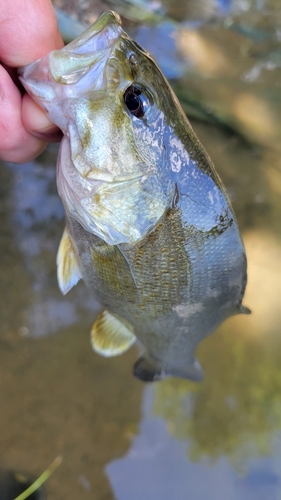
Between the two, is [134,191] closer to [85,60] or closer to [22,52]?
[85,60]

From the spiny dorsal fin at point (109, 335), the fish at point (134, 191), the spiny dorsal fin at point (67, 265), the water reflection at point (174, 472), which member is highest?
the fish at point (134, 191)

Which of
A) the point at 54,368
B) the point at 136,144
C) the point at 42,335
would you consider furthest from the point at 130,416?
the point at 136,144

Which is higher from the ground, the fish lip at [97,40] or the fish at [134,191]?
the fish lip at [97,40]

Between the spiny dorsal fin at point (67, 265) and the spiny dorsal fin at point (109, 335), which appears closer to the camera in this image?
the spiny dorsal fin at point (67, 265)

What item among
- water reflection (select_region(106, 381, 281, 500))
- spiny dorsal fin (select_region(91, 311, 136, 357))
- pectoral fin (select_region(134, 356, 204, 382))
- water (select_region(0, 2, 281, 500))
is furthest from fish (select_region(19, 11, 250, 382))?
water reflection (select_region(106, 381, 281, 500))

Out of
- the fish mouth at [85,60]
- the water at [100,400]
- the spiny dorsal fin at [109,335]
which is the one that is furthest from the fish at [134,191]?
the water at [100,400]

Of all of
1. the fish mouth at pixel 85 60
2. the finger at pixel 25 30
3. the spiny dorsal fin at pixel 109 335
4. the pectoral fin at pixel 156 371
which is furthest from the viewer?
the pectoral fin at pixel 156 371

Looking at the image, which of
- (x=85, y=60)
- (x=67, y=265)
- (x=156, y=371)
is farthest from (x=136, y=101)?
(x=156, y=371)

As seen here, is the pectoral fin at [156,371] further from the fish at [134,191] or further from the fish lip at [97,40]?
the fish lip at [97,40]
